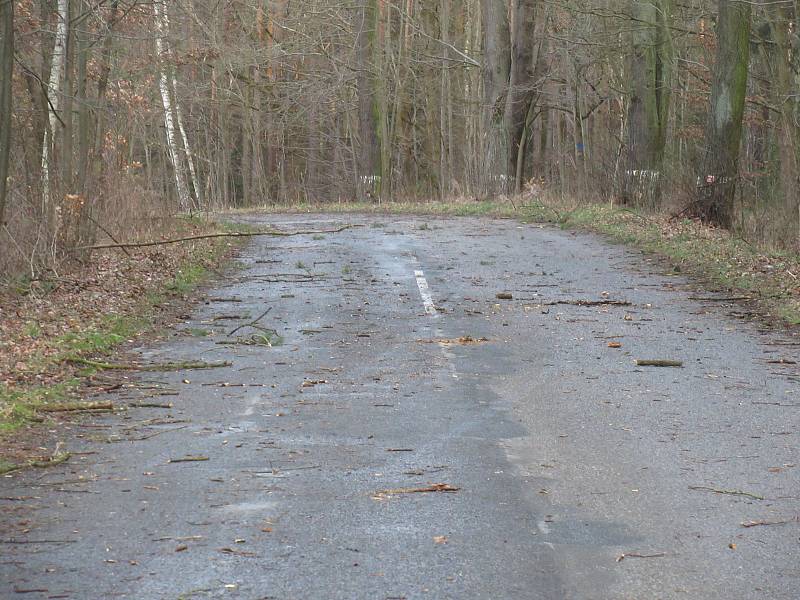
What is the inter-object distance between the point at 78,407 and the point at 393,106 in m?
41.5

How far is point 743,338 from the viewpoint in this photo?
1157cm

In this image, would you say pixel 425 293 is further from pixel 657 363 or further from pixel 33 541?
pixel 33 541

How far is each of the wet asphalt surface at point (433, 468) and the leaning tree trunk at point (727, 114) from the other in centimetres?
868

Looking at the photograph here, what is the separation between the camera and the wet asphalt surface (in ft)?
16.4

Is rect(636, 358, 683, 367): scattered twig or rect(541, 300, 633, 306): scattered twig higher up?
rect(541, 300, 633, 306): scattered twig

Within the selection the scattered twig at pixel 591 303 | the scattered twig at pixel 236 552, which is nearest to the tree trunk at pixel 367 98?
the scattered twig at pixel 591 303

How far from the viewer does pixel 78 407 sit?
8.45 m

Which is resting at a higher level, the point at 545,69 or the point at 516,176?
the point at 545,69

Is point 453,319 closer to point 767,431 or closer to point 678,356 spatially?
point 678,356

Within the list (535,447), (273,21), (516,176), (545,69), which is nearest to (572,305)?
(535,447)

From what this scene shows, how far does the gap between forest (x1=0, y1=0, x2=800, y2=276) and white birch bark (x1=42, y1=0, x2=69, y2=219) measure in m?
0.06

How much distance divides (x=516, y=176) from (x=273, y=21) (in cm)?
1448

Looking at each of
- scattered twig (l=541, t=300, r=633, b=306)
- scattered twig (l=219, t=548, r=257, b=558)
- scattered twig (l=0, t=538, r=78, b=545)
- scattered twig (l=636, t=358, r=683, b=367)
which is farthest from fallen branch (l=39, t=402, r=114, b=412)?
scattered twig (l=541, t=300, r=633, b=306)

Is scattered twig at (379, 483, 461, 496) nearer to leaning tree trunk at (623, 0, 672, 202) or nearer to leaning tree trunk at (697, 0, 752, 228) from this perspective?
leaning tree trunk at (697, 0, 752, 228)
